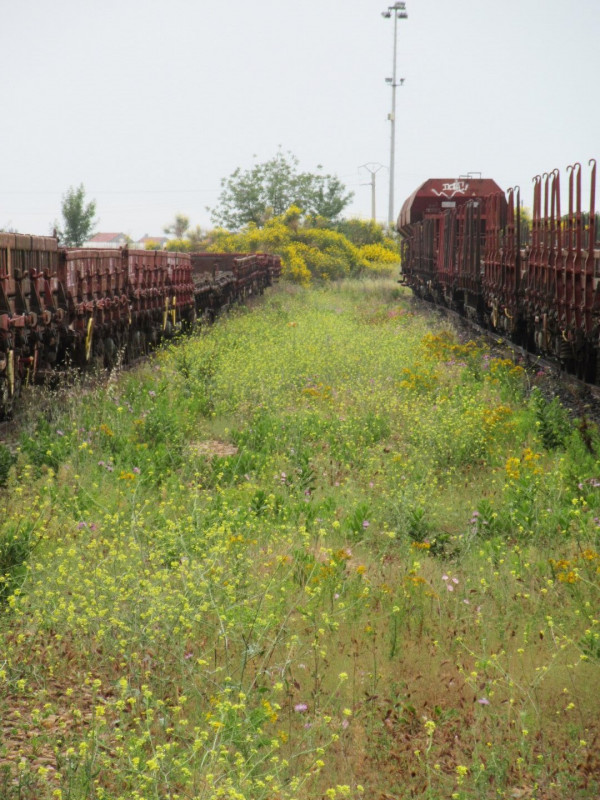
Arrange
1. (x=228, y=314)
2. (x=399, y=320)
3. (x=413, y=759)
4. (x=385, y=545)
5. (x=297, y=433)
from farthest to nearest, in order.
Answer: (x=228, y=314) → (x=399, y=320) → (x=297, y=433) → (x=385, y=545) → (x=413, y=759)

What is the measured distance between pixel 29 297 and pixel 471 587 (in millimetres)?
5843

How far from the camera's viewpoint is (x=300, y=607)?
4516 mm

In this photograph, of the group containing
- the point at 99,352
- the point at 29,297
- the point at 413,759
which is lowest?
the point at 413,759

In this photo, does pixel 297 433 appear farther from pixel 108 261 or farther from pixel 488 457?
pixel 108 261

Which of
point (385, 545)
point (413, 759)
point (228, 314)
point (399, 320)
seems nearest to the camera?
point (413, 759)

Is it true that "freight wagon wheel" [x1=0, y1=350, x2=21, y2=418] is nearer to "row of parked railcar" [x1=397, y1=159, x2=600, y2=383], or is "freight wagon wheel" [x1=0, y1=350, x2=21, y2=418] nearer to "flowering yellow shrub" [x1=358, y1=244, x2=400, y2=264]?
"row of parked railcar" [x1=397, y1=159, x2=600, y2=383]

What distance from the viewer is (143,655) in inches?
161

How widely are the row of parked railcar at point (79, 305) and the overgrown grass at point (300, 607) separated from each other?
0.79 meters

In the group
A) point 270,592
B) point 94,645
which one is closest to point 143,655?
point 94,645

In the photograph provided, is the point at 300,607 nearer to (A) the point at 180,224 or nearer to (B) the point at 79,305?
(B) the point at 79,305

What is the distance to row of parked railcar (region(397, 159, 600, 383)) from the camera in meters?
9.56

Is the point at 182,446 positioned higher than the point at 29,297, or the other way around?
the point at 29,297

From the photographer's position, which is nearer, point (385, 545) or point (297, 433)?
point (385, 545)

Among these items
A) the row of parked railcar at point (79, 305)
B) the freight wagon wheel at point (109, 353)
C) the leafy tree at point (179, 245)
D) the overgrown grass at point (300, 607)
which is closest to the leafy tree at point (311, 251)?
the leafy tree at point (179, 245)
